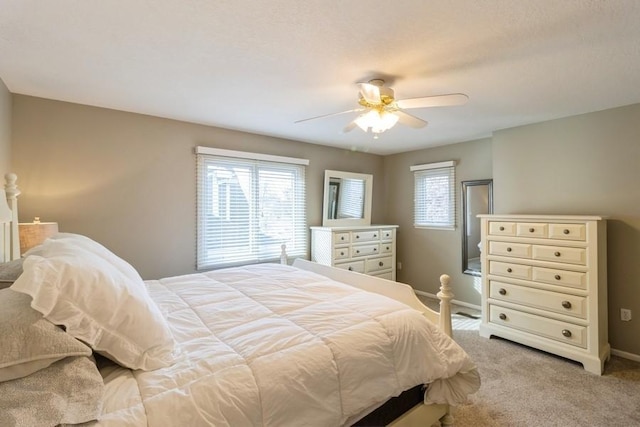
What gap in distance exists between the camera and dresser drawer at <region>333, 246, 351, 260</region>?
3984mm

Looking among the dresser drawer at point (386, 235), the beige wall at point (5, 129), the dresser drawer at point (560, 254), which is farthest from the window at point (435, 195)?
the beige wall at point (5, 129)

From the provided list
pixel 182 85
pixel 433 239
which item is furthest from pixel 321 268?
pixel 433 239

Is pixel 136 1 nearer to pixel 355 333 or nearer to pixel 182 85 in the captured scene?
pixel 182 85

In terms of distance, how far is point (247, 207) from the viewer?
377 cm

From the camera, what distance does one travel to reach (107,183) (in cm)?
288

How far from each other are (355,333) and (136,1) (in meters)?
1.84

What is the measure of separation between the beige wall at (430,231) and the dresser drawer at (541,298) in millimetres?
998

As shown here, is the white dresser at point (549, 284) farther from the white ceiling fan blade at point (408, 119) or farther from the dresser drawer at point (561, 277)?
the white ceiling fan blade at point (408, 119)

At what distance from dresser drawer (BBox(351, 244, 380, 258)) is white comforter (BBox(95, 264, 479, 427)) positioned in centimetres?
215

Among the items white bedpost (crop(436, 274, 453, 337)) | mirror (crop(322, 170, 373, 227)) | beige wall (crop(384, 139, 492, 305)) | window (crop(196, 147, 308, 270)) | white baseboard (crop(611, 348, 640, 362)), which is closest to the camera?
white bedpost (crop(436, 274, 453, 337))

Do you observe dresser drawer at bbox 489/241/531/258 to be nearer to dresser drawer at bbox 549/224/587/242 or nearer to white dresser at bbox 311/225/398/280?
dresser drawer at bbox 549/224/587/242

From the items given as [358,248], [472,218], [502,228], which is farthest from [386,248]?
[502,228]

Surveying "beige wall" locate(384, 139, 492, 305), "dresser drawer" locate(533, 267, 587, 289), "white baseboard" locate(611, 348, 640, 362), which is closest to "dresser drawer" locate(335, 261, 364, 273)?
"beige wall" locate(384, 139, 492, 305)

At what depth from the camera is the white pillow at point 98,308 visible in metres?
0.94
